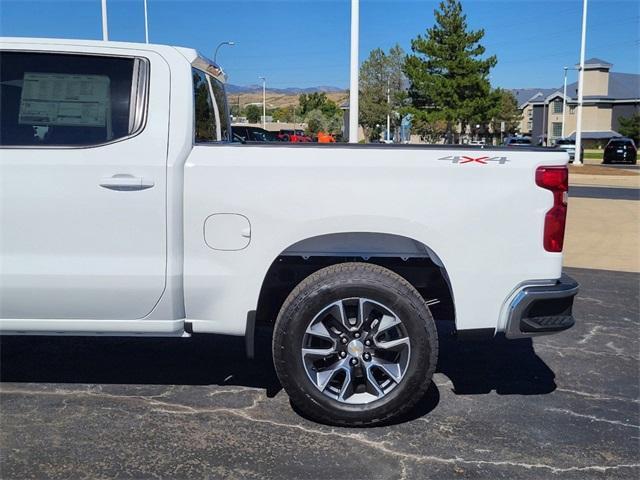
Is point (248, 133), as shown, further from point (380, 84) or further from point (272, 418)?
point (380, 84)

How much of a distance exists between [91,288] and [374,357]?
161 cm

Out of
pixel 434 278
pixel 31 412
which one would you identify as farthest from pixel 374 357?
pixel 31 412

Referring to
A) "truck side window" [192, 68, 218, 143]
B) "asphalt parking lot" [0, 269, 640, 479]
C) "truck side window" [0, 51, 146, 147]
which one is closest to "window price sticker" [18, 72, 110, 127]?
"truck side window" [0, 51, 146, 147]

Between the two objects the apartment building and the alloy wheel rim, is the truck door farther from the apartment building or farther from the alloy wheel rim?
the apartment building

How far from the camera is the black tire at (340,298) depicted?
3.70 metres

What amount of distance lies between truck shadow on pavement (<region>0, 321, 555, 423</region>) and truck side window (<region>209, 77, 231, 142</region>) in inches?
65.4

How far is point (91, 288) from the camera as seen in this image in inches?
147

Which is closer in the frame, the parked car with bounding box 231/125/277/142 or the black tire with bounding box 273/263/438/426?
the black tire with bounding box 273/263/438/426

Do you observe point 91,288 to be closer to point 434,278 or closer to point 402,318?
point 402,318

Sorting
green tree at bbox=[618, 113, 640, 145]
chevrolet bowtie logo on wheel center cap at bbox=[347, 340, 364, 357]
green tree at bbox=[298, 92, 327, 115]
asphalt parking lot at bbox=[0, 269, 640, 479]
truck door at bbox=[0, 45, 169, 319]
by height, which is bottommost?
asphalt parking lot at bbox=[0, 269, 640, 479]

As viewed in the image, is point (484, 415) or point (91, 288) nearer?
point (91, 288)

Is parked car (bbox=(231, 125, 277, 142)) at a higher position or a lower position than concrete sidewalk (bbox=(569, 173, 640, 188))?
higher

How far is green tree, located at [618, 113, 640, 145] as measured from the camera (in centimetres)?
7344

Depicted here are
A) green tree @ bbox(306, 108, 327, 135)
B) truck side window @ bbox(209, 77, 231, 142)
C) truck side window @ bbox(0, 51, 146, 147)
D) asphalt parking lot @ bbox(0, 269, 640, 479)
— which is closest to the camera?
asphalt parking lot @ bbox(0, 269, 640, 479)
